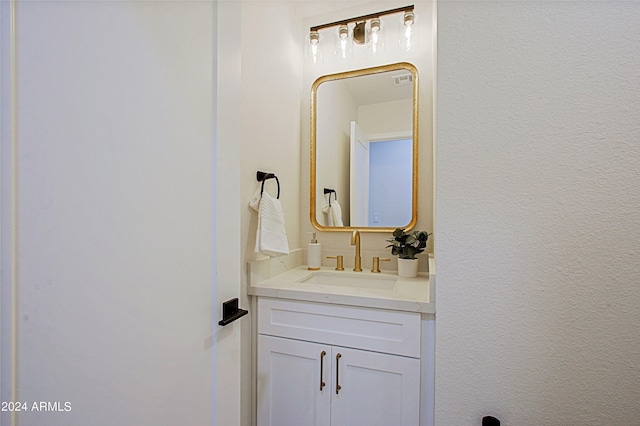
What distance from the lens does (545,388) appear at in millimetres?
814

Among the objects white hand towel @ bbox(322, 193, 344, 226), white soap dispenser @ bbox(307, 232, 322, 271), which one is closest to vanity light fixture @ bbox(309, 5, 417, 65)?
white hand towel @ bbox(322, 193, 344, 226)

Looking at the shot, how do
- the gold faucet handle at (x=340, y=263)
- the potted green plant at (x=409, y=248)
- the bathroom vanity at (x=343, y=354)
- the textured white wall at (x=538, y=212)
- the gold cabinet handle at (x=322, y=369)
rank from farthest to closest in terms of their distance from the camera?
1. the gold faucet handle at (x=340, y=263)
2. the potted green plant at (x=409, y=248)
3. the gold cabinet handle at (x=322, y=369)
4. the bathroom vanity at (x=343, y=354)
5. the textured white wall at (x=538, y=212)

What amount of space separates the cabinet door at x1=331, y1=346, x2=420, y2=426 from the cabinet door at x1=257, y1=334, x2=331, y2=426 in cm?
5

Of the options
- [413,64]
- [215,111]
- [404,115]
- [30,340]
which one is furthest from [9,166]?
[413,64]

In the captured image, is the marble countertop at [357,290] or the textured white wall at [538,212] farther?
the marble countertop at [357,290]

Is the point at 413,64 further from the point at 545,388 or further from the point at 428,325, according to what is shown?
the point at 545,388

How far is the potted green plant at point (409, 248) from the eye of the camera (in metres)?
1.43

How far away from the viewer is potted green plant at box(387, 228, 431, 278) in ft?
4.70

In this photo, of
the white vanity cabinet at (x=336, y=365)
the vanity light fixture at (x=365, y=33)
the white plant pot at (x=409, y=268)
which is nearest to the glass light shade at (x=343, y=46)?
the vanity light fixture at (x=365, y=33)

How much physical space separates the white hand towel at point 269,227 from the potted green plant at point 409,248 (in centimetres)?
60

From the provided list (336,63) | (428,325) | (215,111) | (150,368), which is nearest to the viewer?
(150,368)

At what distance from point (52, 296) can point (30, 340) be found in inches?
2.4

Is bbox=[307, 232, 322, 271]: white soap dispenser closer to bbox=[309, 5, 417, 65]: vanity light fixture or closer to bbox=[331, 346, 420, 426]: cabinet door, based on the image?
bbox=[331, 346, 420, 426]: cabinet door

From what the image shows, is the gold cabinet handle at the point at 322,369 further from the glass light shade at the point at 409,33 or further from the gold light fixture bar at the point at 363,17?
the gold light fixture bar at the point at 363,17
